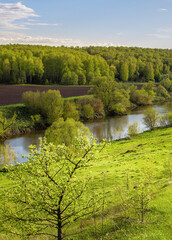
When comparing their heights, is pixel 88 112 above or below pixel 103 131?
above

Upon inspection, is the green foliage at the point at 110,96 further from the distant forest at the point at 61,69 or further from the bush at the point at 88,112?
the distant forest at the point at 61,69

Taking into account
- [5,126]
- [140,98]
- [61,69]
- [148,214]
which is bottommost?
[5,126]

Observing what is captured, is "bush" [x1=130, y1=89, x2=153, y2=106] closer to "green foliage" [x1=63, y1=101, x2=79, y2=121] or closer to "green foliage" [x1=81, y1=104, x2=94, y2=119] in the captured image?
"green foliage" [x1=81, y1=104, x2=94, y2=119]

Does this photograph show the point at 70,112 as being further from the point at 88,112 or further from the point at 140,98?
the point at 140,98

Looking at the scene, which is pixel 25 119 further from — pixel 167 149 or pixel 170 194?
pixel 170 194

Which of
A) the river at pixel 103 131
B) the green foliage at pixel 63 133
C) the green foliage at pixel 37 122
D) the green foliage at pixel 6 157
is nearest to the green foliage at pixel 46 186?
the green foliage at pixel 63 133

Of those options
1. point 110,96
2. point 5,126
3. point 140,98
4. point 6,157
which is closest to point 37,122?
point 5,126

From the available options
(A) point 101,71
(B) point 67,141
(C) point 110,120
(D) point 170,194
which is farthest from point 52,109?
(A) point 101,71

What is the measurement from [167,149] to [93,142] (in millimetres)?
26144

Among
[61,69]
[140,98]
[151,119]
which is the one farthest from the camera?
[61,69]

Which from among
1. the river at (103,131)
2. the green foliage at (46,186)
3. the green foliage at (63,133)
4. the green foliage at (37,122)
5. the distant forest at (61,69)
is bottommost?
the river at (103,131)

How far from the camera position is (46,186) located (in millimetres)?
9898

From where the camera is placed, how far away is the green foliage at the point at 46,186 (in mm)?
9971

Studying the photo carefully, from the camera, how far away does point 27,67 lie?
113m
